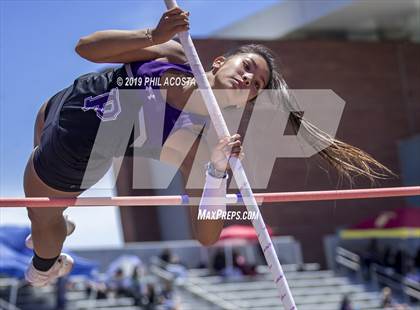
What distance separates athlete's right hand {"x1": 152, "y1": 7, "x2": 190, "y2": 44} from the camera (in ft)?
10.0

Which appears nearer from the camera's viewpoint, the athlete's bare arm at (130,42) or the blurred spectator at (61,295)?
the athlete's bare arm at (130,42)

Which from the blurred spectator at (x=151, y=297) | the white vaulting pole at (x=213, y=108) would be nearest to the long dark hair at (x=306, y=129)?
the white vaulting pole at (x=213, y=108)

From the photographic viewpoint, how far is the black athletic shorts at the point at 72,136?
3.30 m

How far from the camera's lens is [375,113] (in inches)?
730

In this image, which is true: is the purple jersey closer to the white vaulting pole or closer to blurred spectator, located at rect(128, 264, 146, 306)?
the white vaulting pole

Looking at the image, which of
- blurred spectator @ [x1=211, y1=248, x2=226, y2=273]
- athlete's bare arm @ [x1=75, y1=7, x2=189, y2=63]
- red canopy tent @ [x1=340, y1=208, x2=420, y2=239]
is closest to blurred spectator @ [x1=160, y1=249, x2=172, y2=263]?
blurred spectator @ [x1=211, y1=248, x2=226, y2=273]

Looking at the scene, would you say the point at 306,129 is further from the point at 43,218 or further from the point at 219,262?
the point at 219,262

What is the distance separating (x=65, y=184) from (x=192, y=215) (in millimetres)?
544

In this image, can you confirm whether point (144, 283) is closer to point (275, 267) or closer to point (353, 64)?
point (353, 64)

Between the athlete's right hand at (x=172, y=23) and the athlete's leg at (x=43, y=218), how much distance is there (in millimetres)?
809

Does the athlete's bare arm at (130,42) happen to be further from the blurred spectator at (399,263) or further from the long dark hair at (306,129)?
the blurred spectator at (399,263)

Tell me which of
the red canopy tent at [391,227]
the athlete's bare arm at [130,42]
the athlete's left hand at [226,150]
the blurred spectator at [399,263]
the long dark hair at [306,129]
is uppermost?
the red canopy tent at [391,227]

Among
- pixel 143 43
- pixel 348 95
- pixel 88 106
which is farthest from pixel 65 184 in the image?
pixel 348 95

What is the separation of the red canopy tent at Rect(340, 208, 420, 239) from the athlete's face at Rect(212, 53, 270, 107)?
1165 cm
